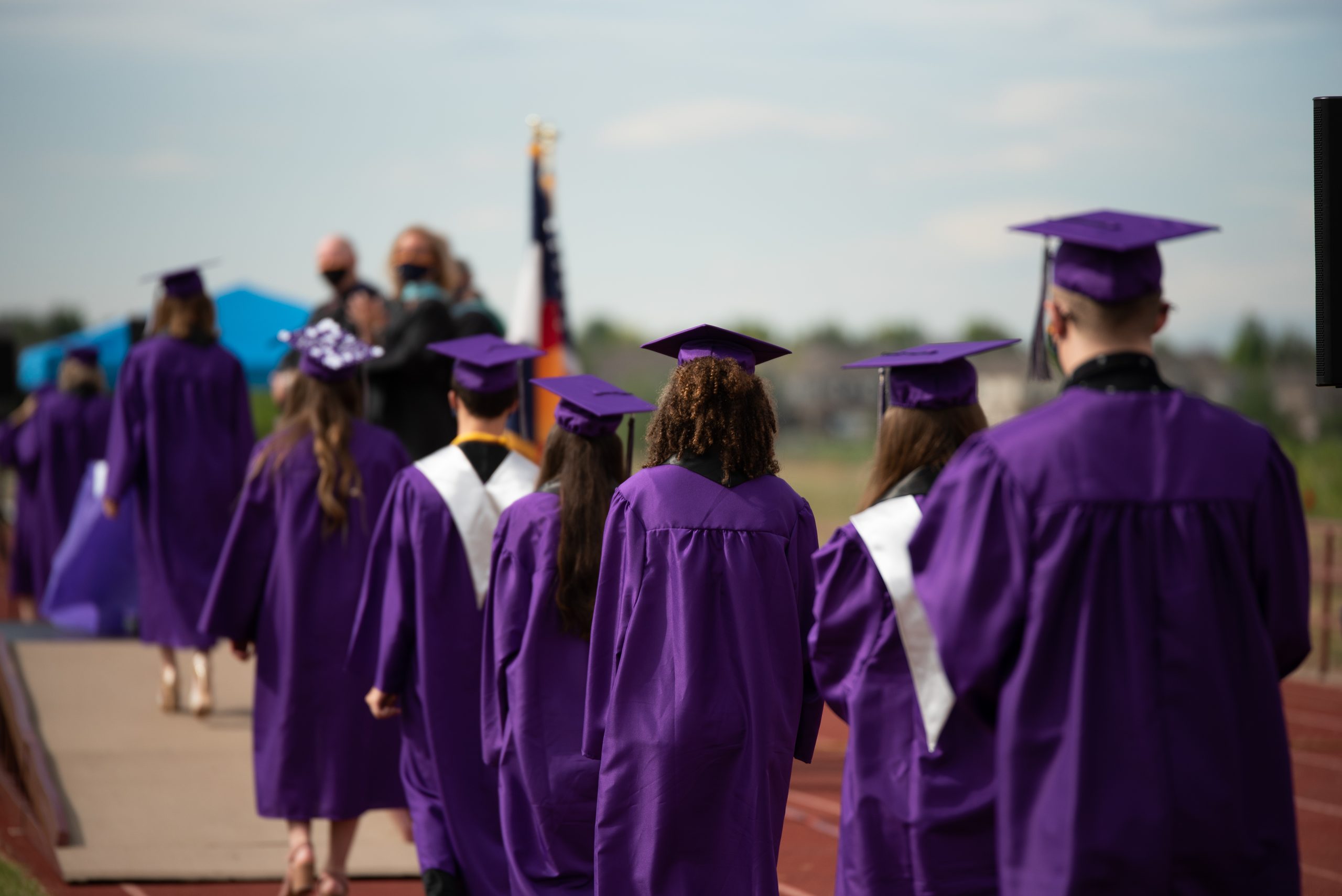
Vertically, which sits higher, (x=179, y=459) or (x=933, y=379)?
(x=933, y=379)

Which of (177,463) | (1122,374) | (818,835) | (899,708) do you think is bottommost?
(818,835)

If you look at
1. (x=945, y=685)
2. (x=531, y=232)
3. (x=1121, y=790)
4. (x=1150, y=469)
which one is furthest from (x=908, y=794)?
(x=531, y=232)

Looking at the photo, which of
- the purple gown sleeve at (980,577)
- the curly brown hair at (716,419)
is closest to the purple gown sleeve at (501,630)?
the curly brown hair at (716,419)

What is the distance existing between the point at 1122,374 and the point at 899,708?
105 centimetres

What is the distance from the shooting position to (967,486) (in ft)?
8.10

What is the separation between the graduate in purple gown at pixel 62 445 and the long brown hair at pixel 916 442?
10726 mm

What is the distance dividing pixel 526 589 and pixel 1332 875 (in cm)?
363

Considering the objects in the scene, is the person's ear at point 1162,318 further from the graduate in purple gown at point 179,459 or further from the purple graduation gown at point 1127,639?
the graduate in purple gown at point 179,459

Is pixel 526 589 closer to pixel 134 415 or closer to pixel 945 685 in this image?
pixel 945 685

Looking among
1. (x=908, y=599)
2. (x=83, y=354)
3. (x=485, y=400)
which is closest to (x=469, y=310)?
(x=485, y=400)

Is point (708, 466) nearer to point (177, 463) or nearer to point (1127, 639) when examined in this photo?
point (1127, 639)

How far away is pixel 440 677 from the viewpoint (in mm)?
4625

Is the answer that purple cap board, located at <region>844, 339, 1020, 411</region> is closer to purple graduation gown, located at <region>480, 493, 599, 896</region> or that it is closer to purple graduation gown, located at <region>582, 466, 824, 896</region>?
purple graduation gown, located at <region>582, 466, 824, 896</region>

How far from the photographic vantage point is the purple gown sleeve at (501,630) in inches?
165
